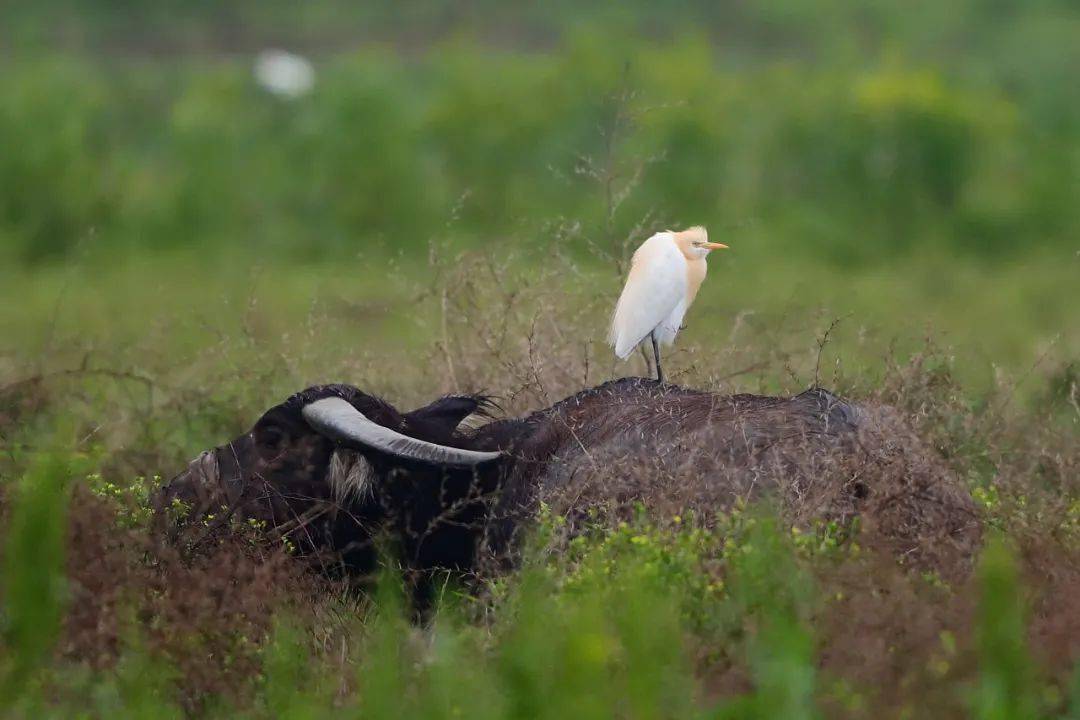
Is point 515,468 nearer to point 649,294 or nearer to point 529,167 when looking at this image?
point 649,294

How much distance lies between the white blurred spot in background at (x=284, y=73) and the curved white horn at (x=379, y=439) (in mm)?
18572

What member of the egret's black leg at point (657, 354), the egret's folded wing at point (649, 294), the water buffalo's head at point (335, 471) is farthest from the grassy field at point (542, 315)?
the water buffalo's head at point (335, 471)

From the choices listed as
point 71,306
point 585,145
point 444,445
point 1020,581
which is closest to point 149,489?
point 444,445

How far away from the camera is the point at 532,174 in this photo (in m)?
22.8

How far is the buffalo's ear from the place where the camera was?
7355 millimetres

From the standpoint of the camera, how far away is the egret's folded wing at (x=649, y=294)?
7797mm

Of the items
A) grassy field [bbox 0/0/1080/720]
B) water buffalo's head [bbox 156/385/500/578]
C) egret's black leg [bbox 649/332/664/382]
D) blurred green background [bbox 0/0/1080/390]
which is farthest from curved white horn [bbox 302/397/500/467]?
blurred green background [bbox 0/0/1080/390]

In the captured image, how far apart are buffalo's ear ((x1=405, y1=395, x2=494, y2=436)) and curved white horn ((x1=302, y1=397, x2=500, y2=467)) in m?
0.27

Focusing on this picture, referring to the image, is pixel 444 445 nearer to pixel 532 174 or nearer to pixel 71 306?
pixel 71 306

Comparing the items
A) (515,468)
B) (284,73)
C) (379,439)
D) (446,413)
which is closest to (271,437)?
(379,439)

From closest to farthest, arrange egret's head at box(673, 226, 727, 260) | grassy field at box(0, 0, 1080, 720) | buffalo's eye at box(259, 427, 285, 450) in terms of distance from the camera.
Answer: grassy field at box(0, 0, 1080, 720)
buffalo's eye at box(259, 427, 285, 450)
egret's head at box(673, 226, 727, 260)

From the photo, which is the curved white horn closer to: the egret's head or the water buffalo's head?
the water buffalo's head

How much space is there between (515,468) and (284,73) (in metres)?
20.6

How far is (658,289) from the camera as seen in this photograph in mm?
7820
